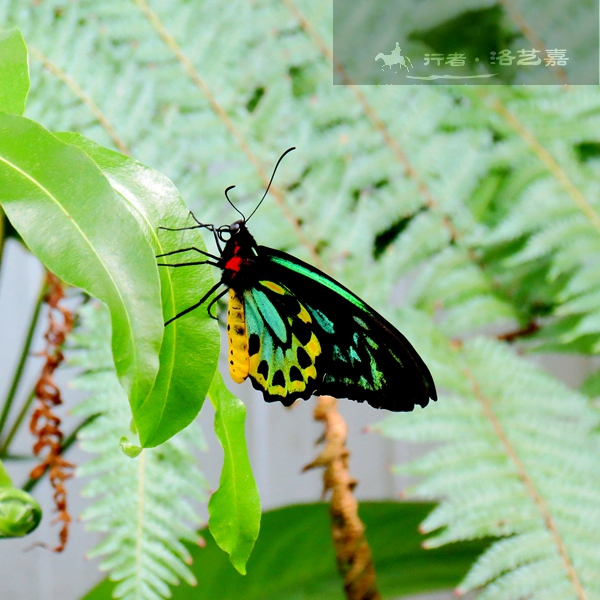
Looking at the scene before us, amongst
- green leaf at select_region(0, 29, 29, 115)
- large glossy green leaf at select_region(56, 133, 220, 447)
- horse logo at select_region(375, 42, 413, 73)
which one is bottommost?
large glossy green leaf at select_region(56, 133, 220, 447)


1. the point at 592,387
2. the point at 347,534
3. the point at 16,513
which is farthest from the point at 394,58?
the point at 16,513

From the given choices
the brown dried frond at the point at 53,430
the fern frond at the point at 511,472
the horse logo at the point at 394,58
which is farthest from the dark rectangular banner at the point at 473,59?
the brown dried frond at the point at 53,430

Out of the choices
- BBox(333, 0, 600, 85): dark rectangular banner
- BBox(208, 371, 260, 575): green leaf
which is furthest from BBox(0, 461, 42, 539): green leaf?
BBox(333, 0, 600, 85): dark rectangular banner

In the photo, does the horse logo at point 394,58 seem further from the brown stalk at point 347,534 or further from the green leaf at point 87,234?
the green leaf at point 87,234

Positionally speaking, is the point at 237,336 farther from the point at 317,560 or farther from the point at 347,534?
the point at 317,560

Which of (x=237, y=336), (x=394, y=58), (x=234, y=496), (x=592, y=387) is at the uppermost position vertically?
(x=394, y=58)

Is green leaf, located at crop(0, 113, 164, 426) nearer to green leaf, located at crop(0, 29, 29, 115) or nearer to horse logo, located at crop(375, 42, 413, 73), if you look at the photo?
green leaf, located at crop(0, 29, 29, 115)

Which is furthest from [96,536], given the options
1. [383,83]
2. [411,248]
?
[383,83]
